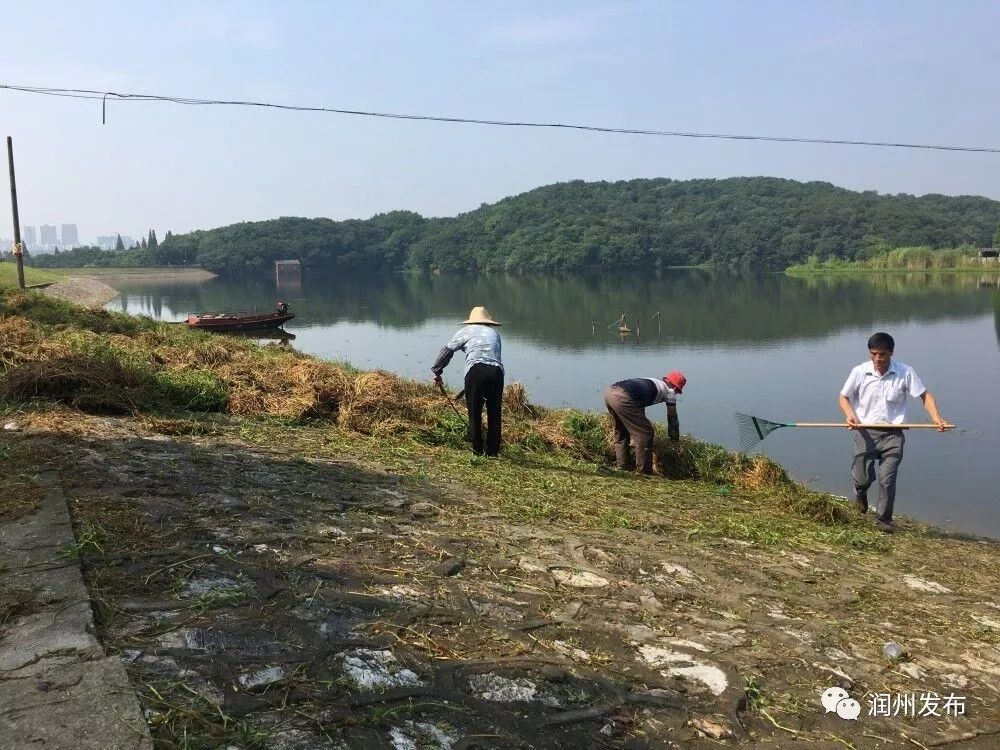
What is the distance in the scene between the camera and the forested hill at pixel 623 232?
97812mm

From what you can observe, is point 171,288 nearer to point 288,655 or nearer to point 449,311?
point 449,311

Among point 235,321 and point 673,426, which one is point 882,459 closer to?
point 673,426

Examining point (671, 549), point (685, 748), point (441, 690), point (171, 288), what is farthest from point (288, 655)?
point (171, 288)

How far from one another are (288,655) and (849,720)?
7.16 feet

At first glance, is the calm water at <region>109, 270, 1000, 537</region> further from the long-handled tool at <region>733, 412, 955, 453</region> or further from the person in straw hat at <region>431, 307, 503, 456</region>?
the person in straw hat at <region>431, 307, 503, 456</region>

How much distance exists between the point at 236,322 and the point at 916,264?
2489 inches

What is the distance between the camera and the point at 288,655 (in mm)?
2846

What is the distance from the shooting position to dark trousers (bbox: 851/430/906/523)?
21.9 ft

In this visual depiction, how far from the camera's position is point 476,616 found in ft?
11.3

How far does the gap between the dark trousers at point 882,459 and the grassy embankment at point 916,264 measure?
65.9 metres

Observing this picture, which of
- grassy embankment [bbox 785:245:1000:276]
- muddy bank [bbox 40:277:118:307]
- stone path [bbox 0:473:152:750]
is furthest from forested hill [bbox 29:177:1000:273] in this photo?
stone path [bbox 0:473:152:750]

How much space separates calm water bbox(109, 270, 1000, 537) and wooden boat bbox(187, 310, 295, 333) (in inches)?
61.5

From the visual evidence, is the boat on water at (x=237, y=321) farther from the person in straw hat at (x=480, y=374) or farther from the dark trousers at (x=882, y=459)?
the dark trousers at (x=882, y=459)

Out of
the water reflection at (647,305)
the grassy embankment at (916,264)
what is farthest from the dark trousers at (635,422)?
the grassy embankment at (916,264)
